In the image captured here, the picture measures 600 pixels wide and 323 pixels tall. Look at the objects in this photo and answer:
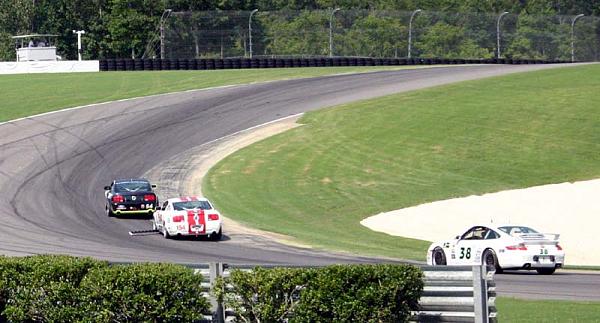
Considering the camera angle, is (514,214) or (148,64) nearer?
(514,214)

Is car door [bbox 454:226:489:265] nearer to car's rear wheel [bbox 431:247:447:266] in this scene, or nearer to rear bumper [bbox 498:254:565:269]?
car's rear wheel [bbox 431:247:447:266]

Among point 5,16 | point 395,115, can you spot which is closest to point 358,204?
point 395,115

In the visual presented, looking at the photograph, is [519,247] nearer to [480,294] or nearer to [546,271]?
[546,271]

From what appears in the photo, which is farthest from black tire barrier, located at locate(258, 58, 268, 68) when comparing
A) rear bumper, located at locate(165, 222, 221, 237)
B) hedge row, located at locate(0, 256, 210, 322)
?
hedge row, located at locate(0, 256, 210, 322)

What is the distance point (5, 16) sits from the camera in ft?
436

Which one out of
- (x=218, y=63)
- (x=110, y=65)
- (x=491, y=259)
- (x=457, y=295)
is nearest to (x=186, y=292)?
(x=457, y=295)

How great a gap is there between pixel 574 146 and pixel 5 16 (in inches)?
3893

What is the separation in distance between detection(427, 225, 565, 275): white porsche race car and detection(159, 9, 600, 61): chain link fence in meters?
49.0

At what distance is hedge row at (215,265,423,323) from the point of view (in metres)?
12.4

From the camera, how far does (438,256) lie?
27109 mm

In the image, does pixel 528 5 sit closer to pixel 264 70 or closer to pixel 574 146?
pixel 264 70

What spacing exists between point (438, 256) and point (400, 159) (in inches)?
792

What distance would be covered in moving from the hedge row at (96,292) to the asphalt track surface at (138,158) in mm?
8170

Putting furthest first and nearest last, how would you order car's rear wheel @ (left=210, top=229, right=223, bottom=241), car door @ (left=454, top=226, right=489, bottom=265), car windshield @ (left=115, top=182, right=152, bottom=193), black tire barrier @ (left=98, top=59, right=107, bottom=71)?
black tire barrier @ (left=98, top=59, right=107, bottom=71)
car windshield @ (left=115, top=182, right=152, bottom=193)
car's rear wheel @ (left=210, top=229, right=223, bottom=241)
car door @ (left=454, top=226, right=489, bottom=265)
